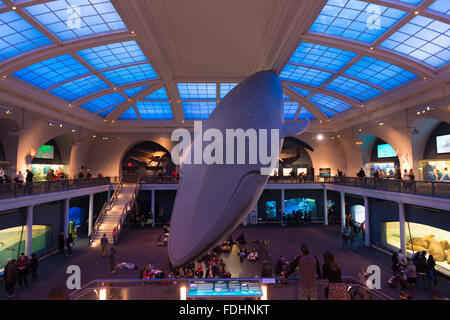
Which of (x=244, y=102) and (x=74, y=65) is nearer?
(x=244, y=102)

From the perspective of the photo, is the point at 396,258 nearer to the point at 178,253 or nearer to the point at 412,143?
the point at 412,143

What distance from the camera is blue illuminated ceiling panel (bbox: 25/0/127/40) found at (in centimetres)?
1287

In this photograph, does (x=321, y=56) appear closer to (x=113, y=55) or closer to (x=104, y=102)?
(x=113, y=55)

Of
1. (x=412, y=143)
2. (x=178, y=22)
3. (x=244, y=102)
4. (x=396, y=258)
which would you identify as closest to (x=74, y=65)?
(x=178, y=22)

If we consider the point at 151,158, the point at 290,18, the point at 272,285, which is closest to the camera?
the point at 272,285

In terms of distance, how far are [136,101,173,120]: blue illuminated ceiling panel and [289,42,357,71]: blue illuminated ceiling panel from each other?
15519 mm

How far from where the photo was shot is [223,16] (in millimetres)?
14859

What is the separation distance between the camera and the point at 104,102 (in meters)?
27.5

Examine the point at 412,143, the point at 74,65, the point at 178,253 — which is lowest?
the point at 178,253

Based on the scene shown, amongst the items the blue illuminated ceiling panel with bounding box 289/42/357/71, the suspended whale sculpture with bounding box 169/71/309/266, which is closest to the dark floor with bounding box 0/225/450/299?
the suspended whale sculpture with bounding box 169/71/309/266

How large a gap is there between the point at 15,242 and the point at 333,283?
56.7 feet

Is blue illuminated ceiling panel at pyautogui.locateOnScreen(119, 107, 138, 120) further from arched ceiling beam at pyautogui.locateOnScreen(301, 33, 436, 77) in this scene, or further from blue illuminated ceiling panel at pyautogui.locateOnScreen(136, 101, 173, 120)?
arched ceiling beam at pyautogui.locateOnScreen(301, 33, 436, 77)

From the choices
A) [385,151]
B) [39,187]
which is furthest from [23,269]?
[385,151]

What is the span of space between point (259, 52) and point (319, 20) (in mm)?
4948
